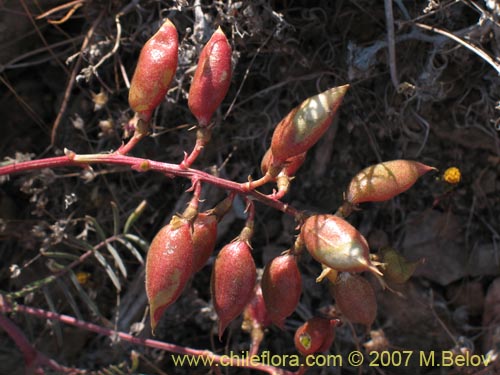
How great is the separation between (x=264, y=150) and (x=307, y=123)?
808mm

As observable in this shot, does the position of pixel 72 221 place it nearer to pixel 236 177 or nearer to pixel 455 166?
pixel 236 177

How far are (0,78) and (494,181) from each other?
2.10m

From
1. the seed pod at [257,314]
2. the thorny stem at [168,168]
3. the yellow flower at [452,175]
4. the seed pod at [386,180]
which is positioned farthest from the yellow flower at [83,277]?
the yellow flower at [452,175]

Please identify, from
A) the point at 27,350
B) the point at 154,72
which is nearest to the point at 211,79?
the point at 154,72

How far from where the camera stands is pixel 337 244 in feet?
5.44

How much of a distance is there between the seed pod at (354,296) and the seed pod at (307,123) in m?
0.43

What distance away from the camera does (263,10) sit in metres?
2.39

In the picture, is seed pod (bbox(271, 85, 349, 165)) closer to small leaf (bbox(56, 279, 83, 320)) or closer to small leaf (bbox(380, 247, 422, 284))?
small leaf (bbox(380, 247, 422, 284))

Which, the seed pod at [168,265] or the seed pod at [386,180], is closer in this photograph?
the seed pod at [168,265]

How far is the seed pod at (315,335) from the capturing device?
207 centimetres

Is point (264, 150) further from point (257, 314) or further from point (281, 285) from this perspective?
point (281, 285)

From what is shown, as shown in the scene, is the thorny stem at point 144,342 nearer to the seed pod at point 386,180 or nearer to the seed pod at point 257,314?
the seed pod at point 257,314

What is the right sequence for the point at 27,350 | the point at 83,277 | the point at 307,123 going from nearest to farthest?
the point at 307,123
the point at 27,350
the point at 83,277

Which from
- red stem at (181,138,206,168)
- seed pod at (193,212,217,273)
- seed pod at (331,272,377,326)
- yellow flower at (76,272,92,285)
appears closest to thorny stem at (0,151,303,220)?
red stem at (181,138,206,168)
